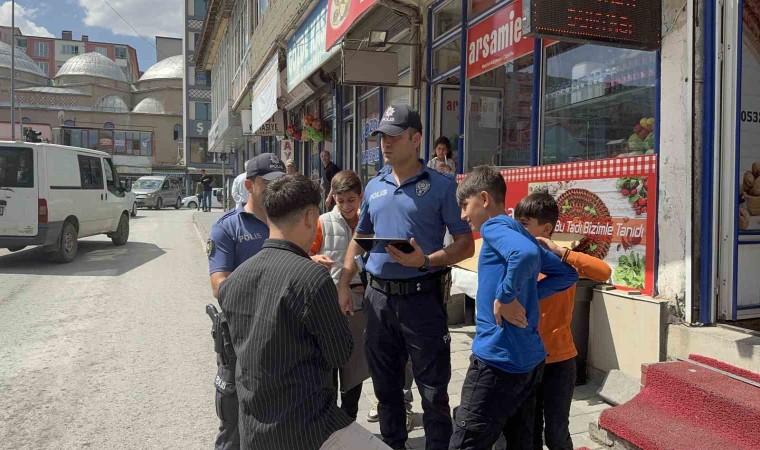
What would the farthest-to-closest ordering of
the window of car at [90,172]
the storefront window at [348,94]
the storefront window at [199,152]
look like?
1. the storefront window at [199,152]
2. the storefront window at [348,94]
3. the window of car at [90,172]

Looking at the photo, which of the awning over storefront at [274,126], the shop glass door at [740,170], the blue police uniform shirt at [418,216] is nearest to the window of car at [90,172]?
the awning over storefront at [274,126]

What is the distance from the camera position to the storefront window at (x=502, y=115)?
20.0 ft

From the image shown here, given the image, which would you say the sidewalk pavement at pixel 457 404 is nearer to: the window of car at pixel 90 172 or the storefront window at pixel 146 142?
the window of car at pixel 90 172

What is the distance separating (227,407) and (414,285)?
3.54 feet

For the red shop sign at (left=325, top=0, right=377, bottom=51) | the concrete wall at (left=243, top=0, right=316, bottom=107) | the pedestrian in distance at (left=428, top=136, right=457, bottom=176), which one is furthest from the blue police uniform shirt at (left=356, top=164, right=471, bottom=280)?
the concrete wall at (left=243, top=0, right=316, bottom=107)

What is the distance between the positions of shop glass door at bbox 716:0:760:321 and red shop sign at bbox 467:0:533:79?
2.15 meters

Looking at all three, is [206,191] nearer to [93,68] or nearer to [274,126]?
[274,126]

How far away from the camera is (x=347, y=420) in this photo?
6.67 feet

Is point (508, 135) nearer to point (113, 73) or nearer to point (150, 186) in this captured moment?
point (150, 186)

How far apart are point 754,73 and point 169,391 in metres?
4.96

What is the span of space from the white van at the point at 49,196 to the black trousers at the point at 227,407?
8.87 m

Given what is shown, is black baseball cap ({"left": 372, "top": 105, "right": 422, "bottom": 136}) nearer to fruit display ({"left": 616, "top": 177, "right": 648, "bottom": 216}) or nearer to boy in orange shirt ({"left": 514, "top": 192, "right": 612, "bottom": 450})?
boy in orange shirt ({"left": 514, "top": 192, "right": 612, "bottom": 450})

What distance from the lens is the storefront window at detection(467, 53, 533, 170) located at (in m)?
6.09

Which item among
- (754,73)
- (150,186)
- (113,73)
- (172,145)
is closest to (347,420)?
(754,73)
